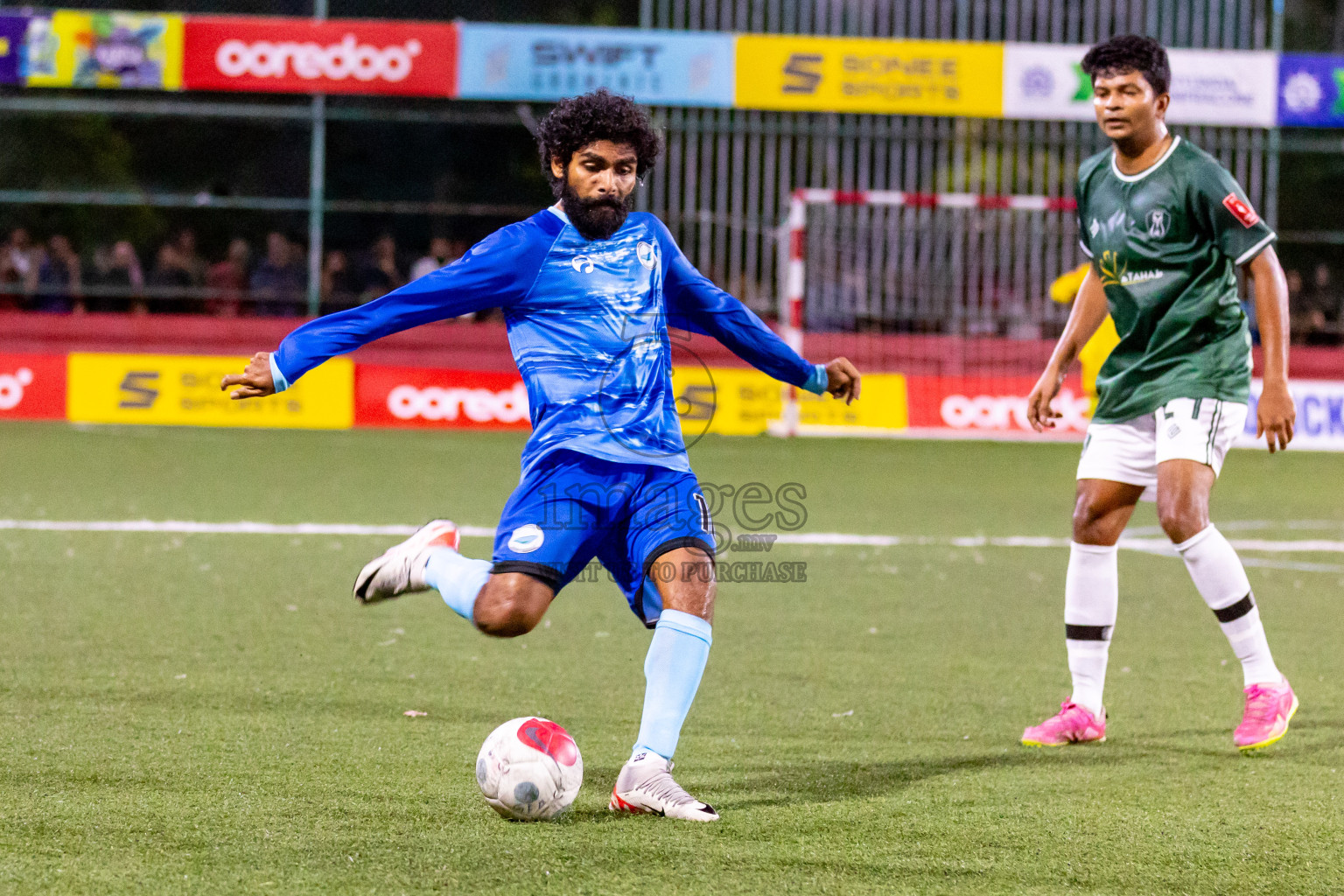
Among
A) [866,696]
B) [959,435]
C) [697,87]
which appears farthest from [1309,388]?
[866,696]

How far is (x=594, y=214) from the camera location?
406 centimetres

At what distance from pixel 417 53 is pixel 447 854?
52.8ft

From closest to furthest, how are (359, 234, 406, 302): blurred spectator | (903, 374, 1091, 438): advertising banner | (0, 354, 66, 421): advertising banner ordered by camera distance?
(0, 354, 66, 421): advertising banner → (903, 374, 1091, 438): advertising banner → (359, 234, 406, 302): blurred spectator

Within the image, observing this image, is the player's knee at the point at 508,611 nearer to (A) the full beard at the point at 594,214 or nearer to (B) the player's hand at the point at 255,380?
(B) the player's hand at the point at 255,380

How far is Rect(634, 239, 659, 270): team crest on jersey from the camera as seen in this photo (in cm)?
417

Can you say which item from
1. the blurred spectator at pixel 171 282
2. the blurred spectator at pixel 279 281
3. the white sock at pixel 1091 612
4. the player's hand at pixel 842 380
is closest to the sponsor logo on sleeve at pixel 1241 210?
the white sock at pixel 1091 612

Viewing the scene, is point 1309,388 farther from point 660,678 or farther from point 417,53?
point 660,678

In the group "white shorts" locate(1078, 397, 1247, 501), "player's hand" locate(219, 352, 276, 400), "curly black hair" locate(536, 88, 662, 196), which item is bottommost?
"white shorts" locate(1078, 397, 1247, 501)

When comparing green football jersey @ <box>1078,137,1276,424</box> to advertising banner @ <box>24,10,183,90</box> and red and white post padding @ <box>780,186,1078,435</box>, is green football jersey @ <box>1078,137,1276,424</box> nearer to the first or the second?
red and white post padding @ <box>780,186,1078,435</box>

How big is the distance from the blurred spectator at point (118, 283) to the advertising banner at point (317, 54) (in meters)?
2.16

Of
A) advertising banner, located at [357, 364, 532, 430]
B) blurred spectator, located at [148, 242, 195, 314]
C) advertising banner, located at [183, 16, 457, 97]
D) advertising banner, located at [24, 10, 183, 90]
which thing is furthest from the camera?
blurred spectator, located at [148, 242, 195, 314]

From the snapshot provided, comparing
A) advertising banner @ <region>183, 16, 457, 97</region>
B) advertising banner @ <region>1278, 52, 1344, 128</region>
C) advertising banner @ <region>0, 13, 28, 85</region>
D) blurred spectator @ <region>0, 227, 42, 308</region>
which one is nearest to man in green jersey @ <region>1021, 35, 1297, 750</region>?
advertising banner @ <region>183, 16, 457, 97</region>

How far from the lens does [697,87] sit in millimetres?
18391

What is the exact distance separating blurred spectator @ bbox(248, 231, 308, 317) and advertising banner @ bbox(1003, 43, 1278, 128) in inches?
333
